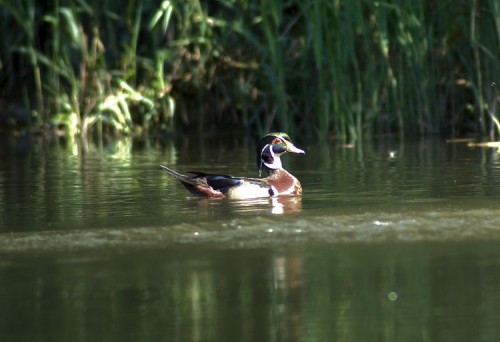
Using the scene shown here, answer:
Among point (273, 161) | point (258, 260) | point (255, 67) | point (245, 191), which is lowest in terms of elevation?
point (258, 260)

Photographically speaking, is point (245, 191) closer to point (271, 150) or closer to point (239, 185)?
point (239, 185)

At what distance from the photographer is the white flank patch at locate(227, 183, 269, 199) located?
8.23 meters

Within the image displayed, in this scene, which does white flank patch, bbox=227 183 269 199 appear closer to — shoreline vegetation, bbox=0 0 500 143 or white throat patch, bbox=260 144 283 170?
white throat patch, bbox=260 144 283 170

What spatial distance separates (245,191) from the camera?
8273 millimetres

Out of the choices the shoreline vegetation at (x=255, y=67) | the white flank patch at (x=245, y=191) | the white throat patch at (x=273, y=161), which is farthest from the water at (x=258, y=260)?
the shoreline vegetation at (x=255, y=67)

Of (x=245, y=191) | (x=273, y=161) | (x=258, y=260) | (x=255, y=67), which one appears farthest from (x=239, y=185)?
(x=255, y=67)

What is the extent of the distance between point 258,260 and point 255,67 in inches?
339

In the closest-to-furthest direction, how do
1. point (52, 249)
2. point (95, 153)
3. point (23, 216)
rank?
1. point (52, 249)
2. point (23, 216)
3. point (95, 153)

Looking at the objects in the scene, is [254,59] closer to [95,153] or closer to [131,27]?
[131,27]

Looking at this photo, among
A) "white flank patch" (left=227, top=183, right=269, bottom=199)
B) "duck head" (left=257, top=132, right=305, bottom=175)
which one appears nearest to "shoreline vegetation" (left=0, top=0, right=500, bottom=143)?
"duck head" (left=257, top=132, right=305, bottom=175)

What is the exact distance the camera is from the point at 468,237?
6.04m

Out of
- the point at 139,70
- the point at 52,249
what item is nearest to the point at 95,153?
the point at 139,70

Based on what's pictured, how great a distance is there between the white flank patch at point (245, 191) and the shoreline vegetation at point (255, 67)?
358 cm

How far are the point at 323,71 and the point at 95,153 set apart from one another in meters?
2.43
